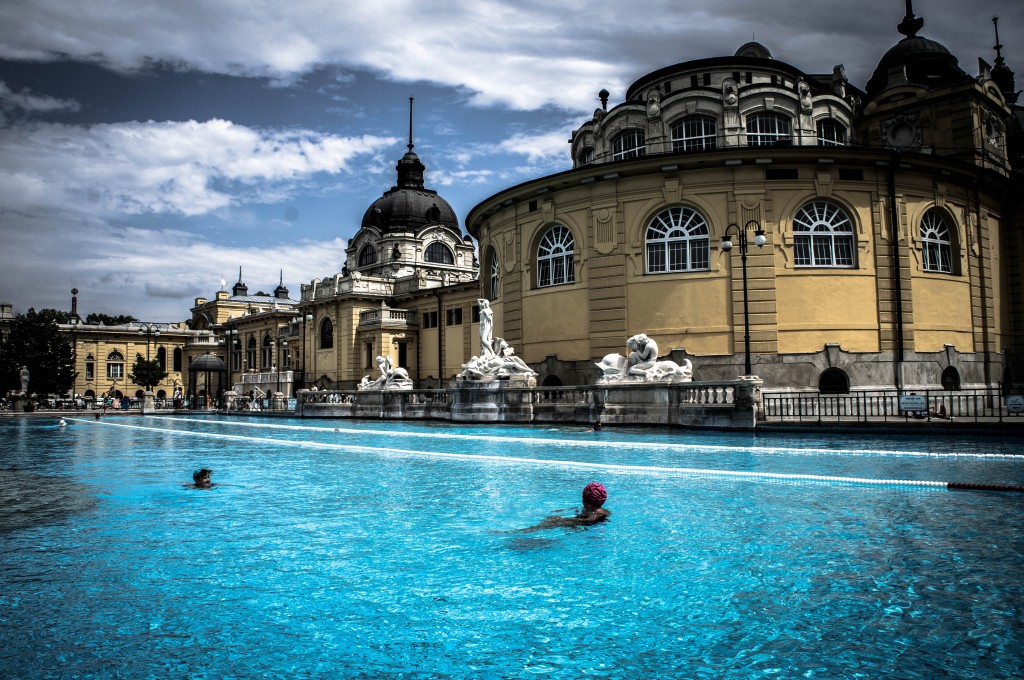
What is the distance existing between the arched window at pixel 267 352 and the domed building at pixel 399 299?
320 inches

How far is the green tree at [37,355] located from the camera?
200 ft

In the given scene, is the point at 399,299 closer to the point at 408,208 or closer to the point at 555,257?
the point at 408,208

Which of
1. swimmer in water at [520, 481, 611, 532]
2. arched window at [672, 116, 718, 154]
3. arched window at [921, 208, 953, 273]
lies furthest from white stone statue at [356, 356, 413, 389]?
swimmer in water at [520, 481, 611, 532]

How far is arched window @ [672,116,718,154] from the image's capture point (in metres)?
32.7

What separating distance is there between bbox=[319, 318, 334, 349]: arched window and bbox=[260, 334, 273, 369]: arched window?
14227mm

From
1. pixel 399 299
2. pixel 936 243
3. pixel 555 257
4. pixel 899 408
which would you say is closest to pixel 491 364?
pixel 555 257

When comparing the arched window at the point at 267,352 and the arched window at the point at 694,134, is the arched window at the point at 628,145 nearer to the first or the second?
the arched window at the point at 694,134

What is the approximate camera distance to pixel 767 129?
32.7 metres

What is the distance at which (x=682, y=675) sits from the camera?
373 cm

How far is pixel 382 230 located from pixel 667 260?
133ft

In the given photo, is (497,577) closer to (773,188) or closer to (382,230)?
(773,188)

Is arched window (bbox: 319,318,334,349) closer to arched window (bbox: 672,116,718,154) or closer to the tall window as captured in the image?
the tall window

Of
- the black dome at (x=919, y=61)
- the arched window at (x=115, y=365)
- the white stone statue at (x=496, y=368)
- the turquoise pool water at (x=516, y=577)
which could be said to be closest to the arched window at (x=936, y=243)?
the black dome at (x=919, y=61)

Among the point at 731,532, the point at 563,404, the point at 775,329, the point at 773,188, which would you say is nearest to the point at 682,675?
the point at 731,532
